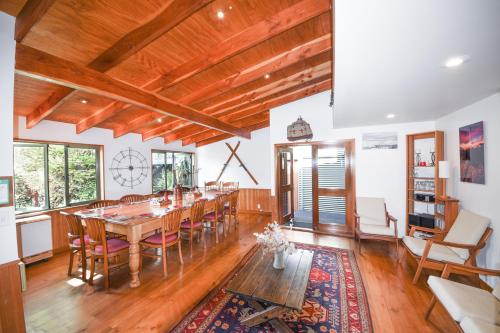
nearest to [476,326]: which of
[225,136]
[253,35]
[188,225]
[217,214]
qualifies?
[253,35]

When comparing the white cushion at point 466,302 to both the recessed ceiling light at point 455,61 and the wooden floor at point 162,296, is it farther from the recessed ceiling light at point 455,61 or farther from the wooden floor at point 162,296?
the recessed ceiling light at point 455,61

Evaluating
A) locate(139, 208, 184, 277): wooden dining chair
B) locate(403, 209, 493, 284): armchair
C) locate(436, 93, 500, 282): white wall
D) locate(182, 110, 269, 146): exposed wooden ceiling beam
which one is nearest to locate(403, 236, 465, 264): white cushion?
locate(403, 209, 493, 284): armchair

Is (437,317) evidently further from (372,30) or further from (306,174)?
(306,174)

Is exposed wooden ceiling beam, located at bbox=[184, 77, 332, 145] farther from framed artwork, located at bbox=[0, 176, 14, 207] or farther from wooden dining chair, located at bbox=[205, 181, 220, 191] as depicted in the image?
framed artwork, located at bbox=[0, 176, 14, 207]

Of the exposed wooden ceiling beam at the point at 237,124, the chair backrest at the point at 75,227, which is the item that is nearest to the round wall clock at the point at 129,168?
the exposed wooden ceiling beam at the point at 237,124

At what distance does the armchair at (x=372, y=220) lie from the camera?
3396 millimetres

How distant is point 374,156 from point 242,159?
3.95m

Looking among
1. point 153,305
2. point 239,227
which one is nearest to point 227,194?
point 239,227

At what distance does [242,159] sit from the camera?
22.3 feet

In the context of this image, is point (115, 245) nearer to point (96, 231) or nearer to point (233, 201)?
point (96, 231)

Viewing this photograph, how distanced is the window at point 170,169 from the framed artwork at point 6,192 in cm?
403

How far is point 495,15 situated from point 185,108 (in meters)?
3.61

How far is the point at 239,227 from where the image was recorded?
504cm

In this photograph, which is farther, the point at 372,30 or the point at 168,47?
the point at 168,47
